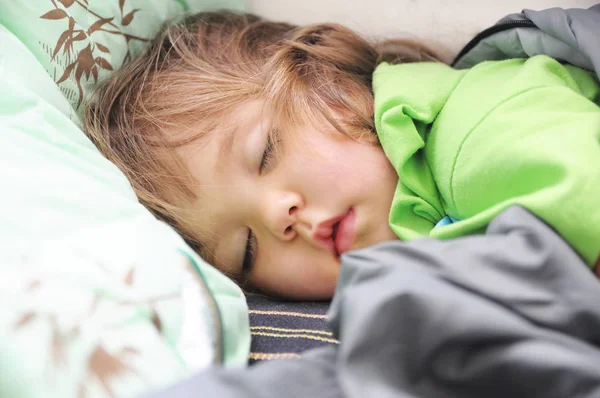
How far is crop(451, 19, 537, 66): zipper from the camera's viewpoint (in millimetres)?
925

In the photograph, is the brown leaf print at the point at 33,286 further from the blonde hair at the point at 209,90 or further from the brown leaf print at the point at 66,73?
the brown leaf print at the point at 66,73

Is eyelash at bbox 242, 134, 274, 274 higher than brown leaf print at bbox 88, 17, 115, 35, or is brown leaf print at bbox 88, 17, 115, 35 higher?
brown leaf print at bbox 88, 17, 115, 35

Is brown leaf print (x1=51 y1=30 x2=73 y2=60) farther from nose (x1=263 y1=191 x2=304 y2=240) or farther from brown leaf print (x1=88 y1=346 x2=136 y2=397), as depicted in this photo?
brown leaf print (x1=88 y1=346 x2=136 y2=397)

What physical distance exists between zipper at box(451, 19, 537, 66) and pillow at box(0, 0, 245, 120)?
0.55 metres

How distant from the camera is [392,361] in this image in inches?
18.8

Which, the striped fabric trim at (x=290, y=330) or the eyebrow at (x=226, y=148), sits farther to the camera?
the eyebrow at (x=226, y=148)

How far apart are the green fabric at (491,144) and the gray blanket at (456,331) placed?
64 mm

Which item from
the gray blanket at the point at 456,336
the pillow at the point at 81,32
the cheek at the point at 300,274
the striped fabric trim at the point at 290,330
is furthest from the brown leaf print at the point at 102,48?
the gray blanket at the point at 456,336

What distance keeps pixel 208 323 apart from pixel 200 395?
0.40 feet

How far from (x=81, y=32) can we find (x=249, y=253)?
17.7 inches

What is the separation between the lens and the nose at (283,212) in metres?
0.83

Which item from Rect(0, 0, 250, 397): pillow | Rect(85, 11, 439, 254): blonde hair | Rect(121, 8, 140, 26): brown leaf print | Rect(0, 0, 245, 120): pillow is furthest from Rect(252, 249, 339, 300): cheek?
Rect(121, 8, 140, 26): brown leaf print

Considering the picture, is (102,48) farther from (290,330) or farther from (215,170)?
(290,330)

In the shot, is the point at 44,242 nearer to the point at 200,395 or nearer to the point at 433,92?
the point at 200,395
